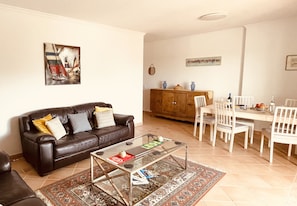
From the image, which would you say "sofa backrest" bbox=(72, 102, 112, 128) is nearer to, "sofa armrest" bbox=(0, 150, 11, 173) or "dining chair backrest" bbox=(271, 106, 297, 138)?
"sofa armrest" bbox=(0, 150, 11, 173)

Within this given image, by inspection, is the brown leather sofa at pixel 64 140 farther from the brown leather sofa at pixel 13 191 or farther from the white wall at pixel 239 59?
the white wall at pixel 239 59

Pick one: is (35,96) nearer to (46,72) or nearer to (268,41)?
(46,72)

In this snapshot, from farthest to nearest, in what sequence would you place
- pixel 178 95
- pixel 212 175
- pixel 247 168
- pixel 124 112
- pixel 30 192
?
pixel 178 95, pixel 124 112, pixel 247 168, pixel 212 175, pixel 30 192

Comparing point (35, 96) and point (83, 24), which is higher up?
point (83, 24)

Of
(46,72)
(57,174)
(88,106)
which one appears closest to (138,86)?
(88,106)

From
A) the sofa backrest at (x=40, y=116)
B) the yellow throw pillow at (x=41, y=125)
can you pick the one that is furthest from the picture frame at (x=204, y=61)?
Result: the yellow throw pillow at (x=41, y=125)

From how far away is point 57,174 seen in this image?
8.88ft

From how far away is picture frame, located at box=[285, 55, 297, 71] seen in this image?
3921 millimetres

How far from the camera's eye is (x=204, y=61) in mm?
5391

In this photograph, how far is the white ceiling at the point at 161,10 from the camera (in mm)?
2922

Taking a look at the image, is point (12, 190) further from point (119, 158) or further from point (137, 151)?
point (137, 151)

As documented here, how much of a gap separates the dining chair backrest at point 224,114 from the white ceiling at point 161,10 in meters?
1.62

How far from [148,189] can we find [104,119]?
5.52 ft

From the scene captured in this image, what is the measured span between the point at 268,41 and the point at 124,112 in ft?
11.5
